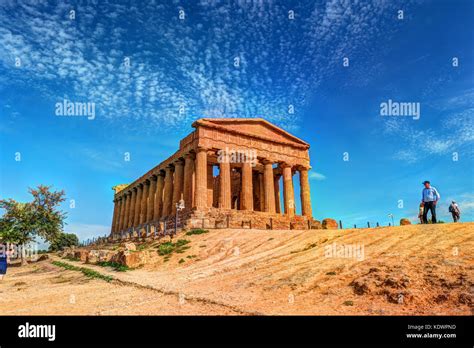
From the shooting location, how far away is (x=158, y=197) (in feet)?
152

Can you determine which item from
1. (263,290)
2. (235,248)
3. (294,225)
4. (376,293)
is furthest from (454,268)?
(294,225)

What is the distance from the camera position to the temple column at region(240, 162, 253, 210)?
37.9 metres

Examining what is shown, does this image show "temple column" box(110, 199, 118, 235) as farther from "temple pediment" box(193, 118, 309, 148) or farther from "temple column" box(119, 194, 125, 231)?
"temple pediment" box(193, 118, 309, 148)

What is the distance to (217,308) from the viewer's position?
8016 mm

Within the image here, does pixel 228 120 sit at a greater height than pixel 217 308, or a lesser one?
greater

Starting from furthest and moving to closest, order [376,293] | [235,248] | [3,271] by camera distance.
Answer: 1. [235,248]
2. [3,271]
3. [376,293]

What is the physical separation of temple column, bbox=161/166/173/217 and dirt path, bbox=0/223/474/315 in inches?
1041

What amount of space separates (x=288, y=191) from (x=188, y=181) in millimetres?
13114

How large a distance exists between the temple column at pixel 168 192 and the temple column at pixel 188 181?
4.91m

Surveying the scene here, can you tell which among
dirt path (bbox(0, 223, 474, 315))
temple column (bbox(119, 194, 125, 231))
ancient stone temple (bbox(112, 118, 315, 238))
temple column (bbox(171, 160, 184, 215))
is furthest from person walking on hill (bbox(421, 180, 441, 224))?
temple column (bbox(119, 194, 125, 231))

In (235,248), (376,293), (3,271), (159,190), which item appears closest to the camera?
(376,293)

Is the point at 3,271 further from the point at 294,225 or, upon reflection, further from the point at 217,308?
the point at 294,225

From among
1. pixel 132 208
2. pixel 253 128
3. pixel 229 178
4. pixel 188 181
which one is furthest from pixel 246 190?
pixel 132 208
